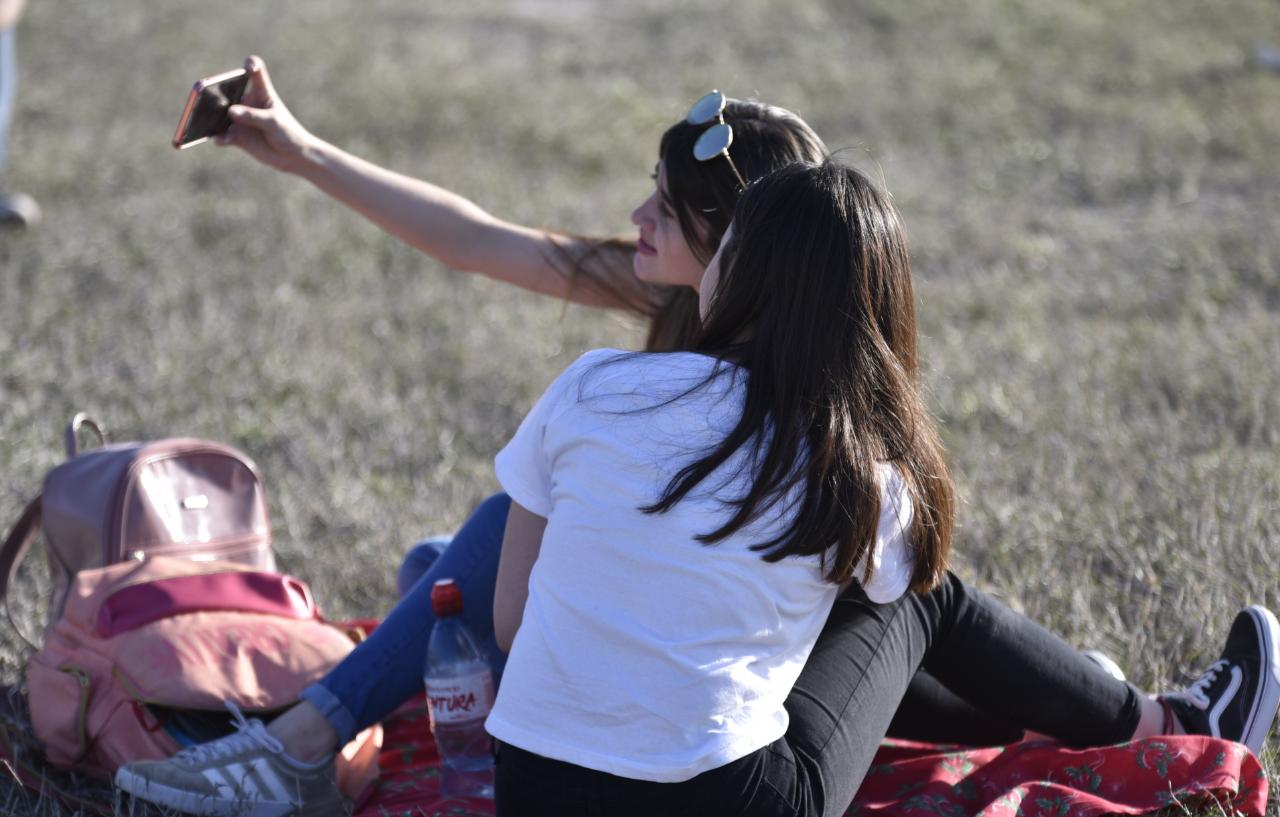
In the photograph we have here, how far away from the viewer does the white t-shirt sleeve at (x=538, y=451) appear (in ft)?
7.04

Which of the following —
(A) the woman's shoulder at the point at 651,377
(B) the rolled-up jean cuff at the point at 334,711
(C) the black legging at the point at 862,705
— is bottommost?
(B) the rolled-up jean cuff at the point at 334,711

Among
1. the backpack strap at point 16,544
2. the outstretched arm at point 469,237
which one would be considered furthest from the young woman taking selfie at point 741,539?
the backpack strap at point 16,544

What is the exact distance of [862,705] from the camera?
2.32 metres

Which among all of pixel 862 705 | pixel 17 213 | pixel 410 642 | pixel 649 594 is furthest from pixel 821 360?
pixel 17 213

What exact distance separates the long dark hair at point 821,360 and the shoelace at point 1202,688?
0.96 metres

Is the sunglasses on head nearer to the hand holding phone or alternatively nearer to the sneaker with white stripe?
the hand holding phone

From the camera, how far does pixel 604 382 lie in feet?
6.86

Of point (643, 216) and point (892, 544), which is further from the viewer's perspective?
point (643, 216)

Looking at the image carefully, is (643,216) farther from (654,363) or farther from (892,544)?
(892,544)

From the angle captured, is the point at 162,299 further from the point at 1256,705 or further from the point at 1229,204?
the point at 1229,204

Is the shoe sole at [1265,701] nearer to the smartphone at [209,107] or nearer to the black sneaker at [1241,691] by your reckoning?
the black sneaker at [1241,691]

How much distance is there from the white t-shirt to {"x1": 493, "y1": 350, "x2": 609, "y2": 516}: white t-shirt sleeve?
0.05ft

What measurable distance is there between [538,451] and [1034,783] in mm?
1244

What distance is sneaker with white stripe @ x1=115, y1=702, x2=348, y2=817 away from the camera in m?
2.66
